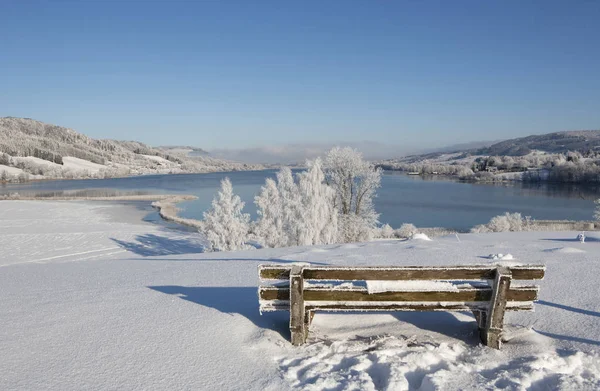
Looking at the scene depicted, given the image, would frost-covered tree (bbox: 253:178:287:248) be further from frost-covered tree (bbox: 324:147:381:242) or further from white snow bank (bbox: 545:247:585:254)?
white snow bank (bbox: 545:247:585:254)

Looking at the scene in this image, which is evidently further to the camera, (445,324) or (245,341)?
(445,324)

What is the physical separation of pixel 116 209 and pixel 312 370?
6354cm

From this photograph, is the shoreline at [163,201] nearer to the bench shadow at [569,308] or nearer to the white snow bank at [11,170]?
the bench shadow at [569,308]

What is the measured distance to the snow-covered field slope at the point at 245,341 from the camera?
12.1 ft

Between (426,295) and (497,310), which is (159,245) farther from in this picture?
(497,310)

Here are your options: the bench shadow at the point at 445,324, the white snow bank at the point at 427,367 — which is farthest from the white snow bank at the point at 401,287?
the bench shadow at the point at 445,324

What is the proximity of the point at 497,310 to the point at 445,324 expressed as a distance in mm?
→ 929

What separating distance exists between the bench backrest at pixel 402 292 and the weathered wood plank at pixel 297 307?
0.04 ft

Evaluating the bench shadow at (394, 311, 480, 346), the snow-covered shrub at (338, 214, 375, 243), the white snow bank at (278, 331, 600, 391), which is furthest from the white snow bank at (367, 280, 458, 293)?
the snow-covered shrub at (338, 214, 375, 243)

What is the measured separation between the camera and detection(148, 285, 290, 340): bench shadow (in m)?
5.05

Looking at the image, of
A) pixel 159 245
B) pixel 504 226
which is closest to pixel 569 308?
pixel 504 226

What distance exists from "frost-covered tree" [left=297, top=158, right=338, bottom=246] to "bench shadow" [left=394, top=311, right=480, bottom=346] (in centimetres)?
2374

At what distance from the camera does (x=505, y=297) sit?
13.5 ft

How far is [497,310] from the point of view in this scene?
4.16 meters
